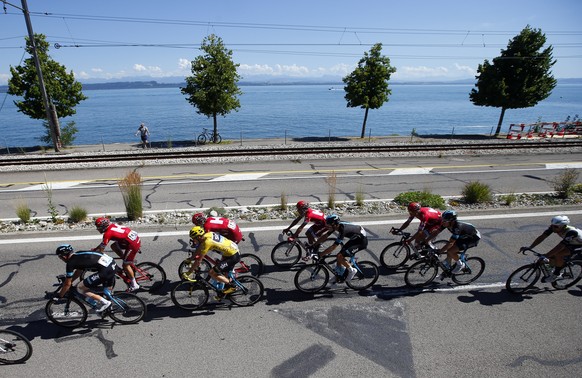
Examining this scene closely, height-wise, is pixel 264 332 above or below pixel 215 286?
below

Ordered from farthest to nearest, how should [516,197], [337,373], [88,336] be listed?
[516,197] < [88,336] < [337,373]

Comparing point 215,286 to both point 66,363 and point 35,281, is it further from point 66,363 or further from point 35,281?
point 35,281

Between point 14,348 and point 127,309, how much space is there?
1620 mm

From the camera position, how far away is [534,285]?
7.20 m

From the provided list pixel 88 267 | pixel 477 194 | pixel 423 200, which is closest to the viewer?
pixel 88 267

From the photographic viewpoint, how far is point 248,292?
6746mm

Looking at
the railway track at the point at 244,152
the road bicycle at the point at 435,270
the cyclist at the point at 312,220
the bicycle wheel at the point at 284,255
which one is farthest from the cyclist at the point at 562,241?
the railway track at the point at 244,152

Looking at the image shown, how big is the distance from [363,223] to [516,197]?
22.6ft

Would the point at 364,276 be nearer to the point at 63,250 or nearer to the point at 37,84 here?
the point at 63,250

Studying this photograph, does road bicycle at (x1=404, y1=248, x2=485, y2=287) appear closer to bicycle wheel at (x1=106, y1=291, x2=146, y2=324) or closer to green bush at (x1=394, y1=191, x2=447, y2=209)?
green bush at (x1=394, y1=191, x2=447, y2=209)

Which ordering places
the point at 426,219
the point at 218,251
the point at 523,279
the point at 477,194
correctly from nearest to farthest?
the point at 218,251 < the point at 523,279 < the point at 426,219 < the point at 477,194

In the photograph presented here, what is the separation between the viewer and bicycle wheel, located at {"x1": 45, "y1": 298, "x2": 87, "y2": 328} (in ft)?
19.3

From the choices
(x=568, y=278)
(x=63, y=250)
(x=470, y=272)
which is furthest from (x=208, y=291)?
(x=568, y=278)

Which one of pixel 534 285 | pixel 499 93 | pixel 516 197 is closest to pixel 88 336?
pixel 534 285
